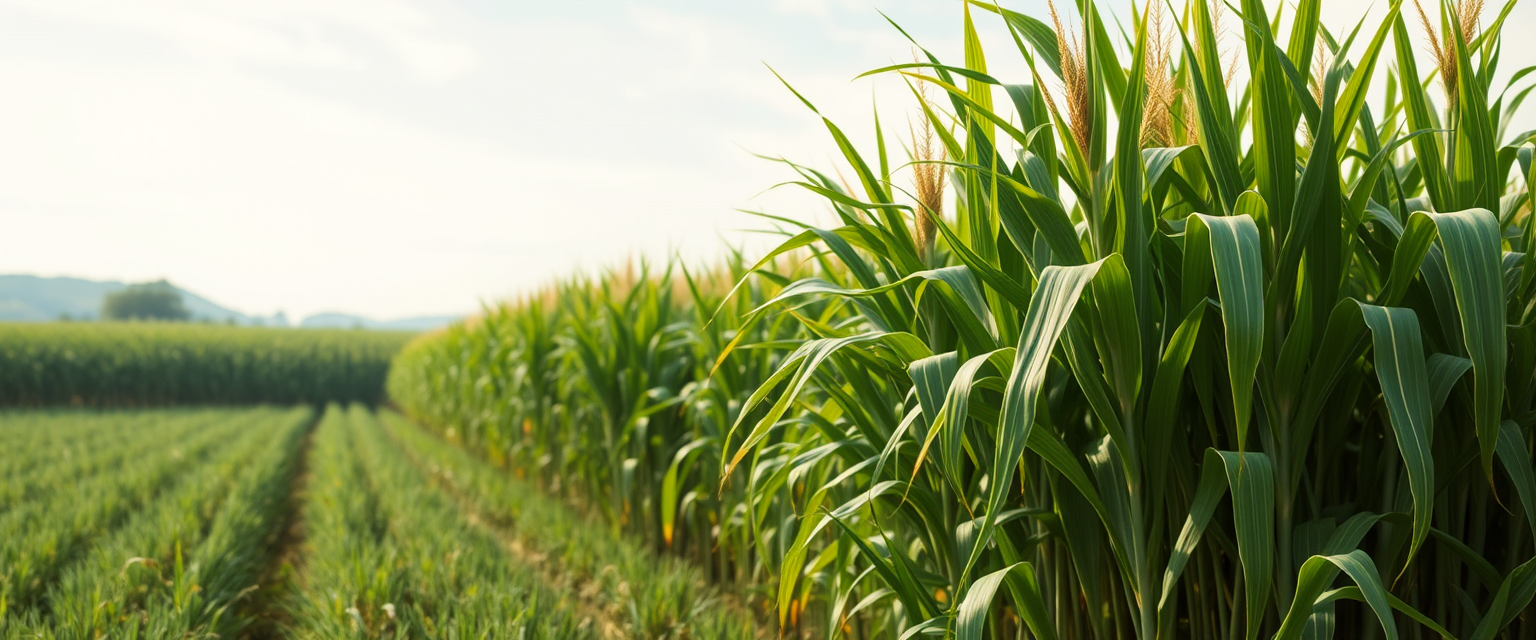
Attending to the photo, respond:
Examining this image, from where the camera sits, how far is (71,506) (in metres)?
4.73

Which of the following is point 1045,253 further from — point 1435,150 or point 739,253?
point 739,253

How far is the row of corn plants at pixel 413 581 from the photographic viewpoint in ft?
8.59

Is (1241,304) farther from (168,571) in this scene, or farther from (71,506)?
Answer: (71,506)

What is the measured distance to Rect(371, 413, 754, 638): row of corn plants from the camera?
297cm

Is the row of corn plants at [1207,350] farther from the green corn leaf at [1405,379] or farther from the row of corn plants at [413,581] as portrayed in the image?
the row of corn plants at [413,581]

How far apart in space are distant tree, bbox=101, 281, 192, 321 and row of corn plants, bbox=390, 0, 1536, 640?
4869 inches

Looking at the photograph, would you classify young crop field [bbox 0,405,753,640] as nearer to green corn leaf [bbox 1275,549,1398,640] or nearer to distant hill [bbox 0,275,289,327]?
green corn leaf [bbox 1275,549,1398,640]

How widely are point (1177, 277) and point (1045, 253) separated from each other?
235 millimetres

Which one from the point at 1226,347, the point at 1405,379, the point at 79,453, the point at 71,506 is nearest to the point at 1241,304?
the point at 1226,347

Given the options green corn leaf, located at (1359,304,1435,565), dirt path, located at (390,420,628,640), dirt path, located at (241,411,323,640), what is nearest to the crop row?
dirt path, located at (241,411,323,640)

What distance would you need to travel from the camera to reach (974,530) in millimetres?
1637

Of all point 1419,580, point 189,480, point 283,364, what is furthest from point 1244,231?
point 283,364

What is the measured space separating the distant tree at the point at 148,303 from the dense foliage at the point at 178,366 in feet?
303

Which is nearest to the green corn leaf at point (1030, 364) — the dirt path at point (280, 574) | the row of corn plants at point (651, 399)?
the row of corn plants at point (651, 399)
